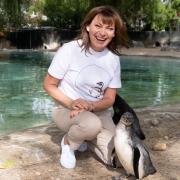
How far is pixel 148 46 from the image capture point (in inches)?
1099

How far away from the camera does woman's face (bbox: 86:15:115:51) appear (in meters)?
3.44

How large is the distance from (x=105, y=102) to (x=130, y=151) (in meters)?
0.54

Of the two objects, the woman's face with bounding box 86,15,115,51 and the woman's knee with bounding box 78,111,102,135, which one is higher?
the woman's face with bounding box 86,15,115,51

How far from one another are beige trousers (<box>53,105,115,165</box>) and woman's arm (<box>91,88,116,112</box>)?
0.24ft

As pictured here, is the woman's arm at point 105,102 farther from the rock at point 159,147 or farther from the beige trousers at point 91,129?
the rock at point 159,147

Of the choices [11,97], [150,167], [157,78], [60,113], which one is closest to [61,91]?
[60,113]

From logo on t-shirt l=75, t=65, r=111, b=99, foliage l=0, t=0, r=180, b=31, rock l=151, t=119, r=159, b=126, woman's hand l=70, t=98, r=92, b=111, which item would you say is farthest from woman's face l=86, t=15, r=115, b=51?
foliage l=0, t=0, r=180, b=31

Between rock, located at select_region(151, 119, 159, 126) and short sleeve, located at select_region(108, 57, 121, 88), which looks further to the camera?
rock, located at select_region(151, 119, 159, 126)

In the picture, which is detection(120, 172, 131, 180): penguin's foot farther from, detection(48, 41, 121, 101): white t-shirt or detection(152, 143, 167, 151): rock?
detection(152, 143, 167, 151): rock

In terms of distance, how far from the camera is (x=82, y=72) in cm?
348

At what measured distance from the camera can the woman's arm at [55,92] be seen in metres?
3.41

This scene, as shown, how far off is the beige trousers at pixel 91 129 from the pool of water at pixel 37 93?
260 cm

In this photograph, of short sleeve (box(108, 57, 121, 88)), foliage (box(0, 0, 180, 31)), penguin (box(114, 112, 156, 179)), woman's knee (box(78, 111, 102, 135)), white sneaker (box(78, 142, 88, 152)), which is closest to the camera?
penguin (box(114, 112, 156, 179))

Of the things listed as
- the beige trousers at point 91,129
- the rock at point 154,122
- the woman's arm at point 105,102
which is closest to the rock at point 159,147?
the beige trousers at point 91,129
